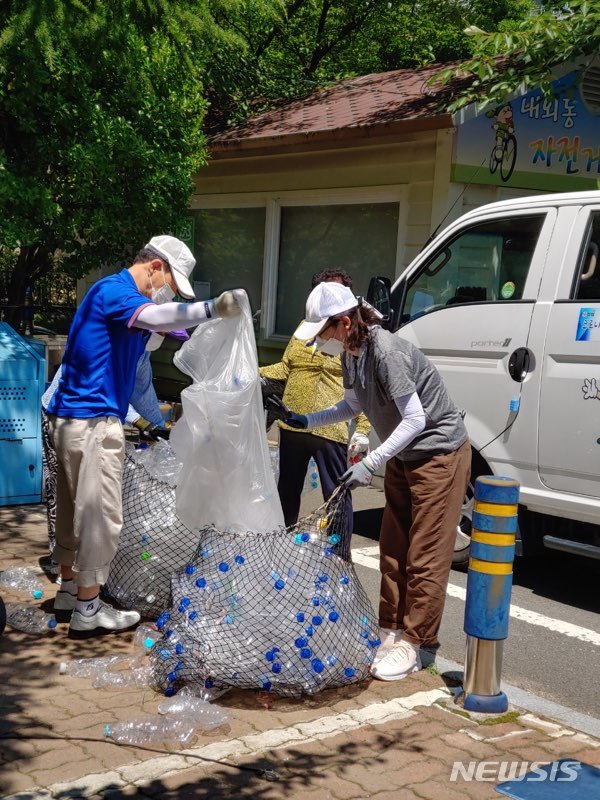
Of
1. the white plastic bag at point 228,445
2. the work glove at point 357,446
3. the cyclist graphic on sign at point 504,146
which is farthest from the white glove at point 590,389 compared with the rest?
the cyclist graphic on sign at point 504,146

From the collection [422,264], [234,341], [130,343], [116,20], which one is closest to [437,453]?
[234,341]

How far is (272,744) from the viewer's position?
3.76 metres

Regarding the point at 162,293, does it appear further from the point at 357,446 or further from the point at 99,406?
the point at 357,446

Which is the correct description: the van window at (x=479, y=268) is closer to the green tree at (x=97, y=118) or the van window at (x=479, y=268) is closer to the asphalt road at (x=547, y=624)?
the asphalt road at (x=547, y=624)

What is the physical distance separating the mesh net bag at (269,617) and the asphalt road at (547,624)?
95 cm

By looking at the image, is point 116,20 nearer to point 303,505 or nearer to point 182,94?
point 182,94

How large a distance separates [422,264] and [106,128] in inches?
155

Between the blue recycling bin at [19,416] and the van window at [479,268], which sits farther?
the blue recycling bin at [19,416]

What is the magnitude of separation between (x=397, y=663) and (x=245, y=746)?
99 centimetres

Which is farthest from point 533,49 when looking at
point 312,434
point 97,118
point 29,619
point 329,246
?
point 29,619

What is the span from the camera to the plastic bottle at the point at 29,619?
4.91 meters

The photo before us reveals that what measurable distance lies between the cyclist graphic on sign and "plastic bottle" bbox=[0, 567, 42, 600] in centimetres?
686

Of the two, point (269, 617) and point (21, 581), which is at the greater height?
point (269, 617)

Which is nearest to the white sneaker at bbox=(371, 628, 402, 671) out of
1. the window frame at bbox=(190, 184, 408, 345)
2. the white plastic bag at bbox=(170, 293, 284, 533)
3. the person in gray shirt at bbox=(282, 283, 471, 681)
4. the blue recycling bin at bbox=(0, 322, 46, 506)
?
the person in gray shirt at bbox=(282, 283, 471, 681)
